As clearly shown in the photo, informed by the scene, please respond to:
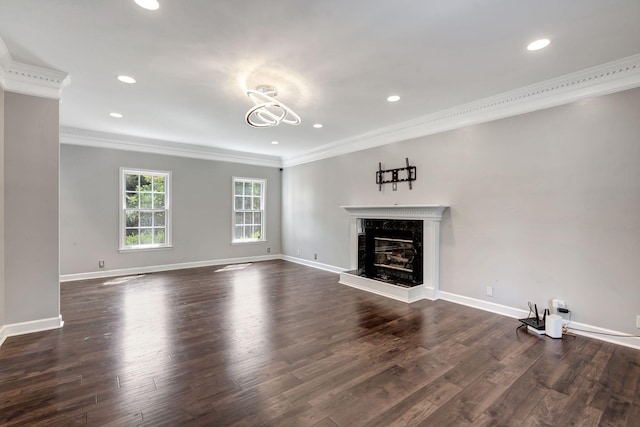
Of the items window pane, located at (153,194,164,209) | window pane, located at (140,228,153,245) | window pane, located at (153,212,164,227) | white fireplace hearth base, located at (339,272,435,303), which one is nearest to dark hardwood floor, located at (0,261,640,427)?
white fireplace hearth base, located at (339,272,435,303)

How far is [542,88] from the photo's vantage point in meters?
3.38

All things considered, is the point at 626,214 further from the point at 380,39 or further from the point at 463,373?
the point at 380,39

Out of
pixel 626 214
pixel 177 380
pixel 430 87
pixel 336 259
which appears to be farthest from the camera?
pixel 336 259

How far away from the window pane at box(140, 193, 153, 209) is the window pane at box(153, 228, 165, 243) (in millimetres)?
523

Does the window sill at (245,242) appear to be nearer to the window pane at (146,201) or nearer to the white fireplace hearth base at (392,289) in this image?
the window pane at (146,201)

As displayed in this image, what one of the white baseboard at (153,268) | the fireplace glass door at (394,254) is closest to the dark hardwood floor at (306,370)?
the fireplace glass door at (394,254)

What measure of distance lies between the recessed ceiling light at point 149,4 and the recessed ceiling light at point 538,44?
10.1 ft

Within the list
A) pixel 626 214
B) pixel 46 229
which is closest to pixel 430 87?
pixel 626 214

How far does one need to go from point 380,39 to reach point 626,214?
2.97m

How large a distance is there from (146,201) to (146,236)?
0.74 metres

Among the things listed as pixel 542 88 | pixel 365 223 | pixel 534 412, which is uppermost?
pixel 542 88

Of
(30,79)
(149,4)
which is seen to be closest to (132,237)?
(30,79)

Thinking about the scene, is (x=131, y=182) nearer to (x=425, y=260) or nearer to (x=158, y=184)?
(x=158, y=184)

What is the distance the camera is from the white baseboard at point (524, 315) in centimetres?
290
